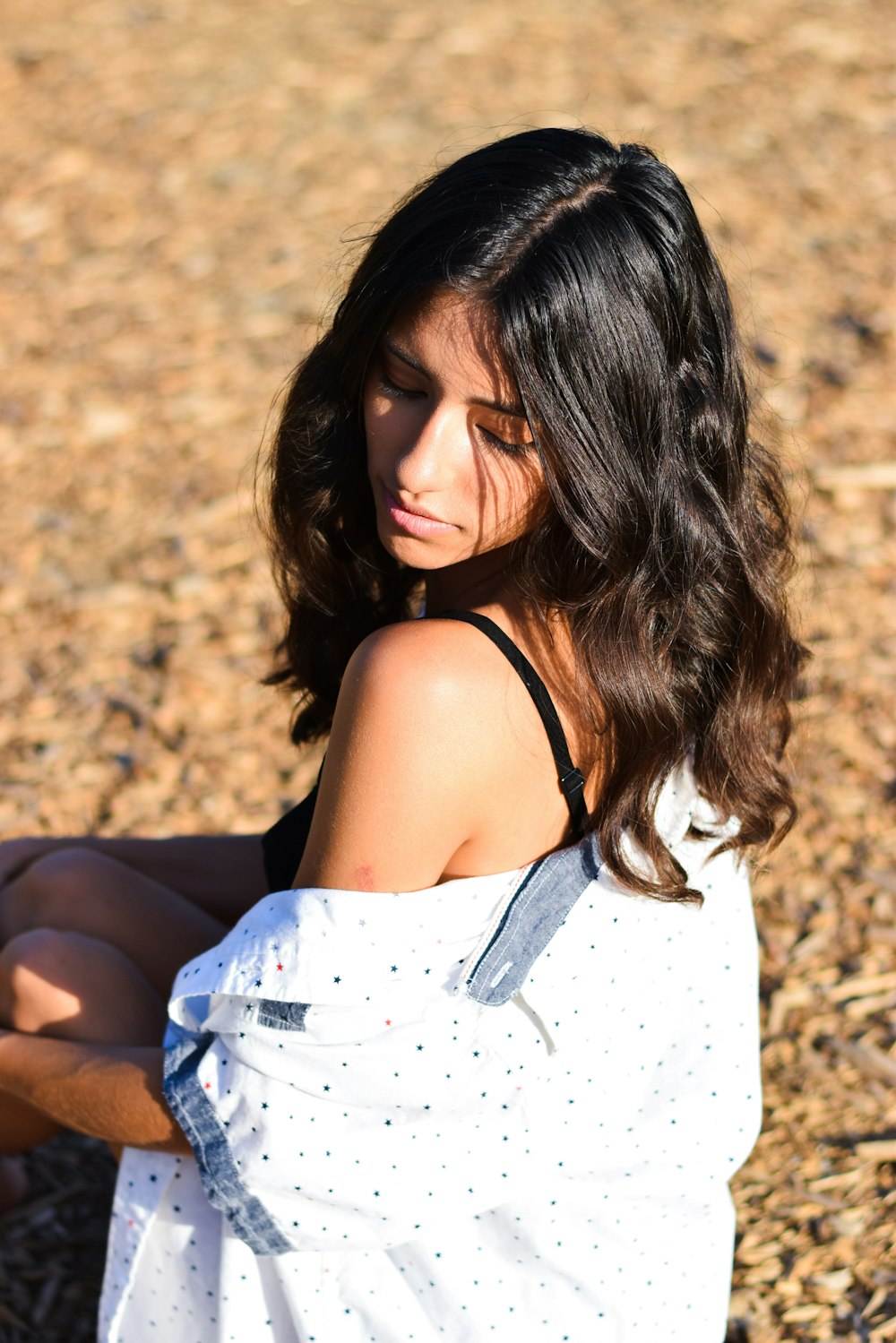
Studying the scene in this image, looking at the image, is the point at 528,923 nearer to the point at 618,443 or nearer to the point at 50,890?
the point at 618,443

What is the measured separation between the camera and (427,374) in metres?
1.55

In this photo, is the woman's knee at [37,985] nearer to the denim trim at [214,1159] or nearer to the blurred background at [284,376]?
the denim trim at [214,1159]

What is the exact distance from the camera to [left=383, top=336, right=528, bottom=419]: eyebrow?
1514mm

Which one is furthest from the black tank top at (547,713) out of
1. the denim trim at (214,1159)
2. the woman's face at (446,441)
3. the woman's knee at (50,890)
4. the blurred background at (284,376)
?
the blurred background at (284,376)

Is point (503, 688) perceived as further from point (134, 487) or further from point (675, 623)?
point (134, 487)

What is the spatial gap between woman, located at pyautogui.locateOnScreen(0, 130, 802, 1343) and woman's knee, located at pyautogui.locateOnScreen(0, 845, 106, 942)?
0.19 metres

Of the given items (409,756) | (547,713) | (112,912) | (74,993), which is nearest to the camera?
(409,756)

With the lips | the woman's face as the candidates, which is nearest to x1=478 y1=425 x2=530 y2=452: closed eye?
the woman's face

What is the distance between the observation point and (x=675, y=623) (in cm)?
172

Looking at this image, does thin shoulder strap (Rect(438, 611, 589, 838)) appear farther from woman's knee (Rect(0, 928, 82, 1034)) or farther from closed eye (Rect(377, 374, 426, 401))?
woman's knee (Rect(0, 928, 82, 1034))

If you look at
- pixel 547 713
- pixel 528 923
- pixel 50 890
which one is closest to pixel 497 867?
pixel 528 923

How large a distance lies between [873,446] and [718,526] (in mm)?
2425

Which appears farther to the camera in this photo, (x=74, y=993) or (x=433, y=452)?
(x=74, y=993)

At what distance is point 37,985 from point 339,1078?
60cm
